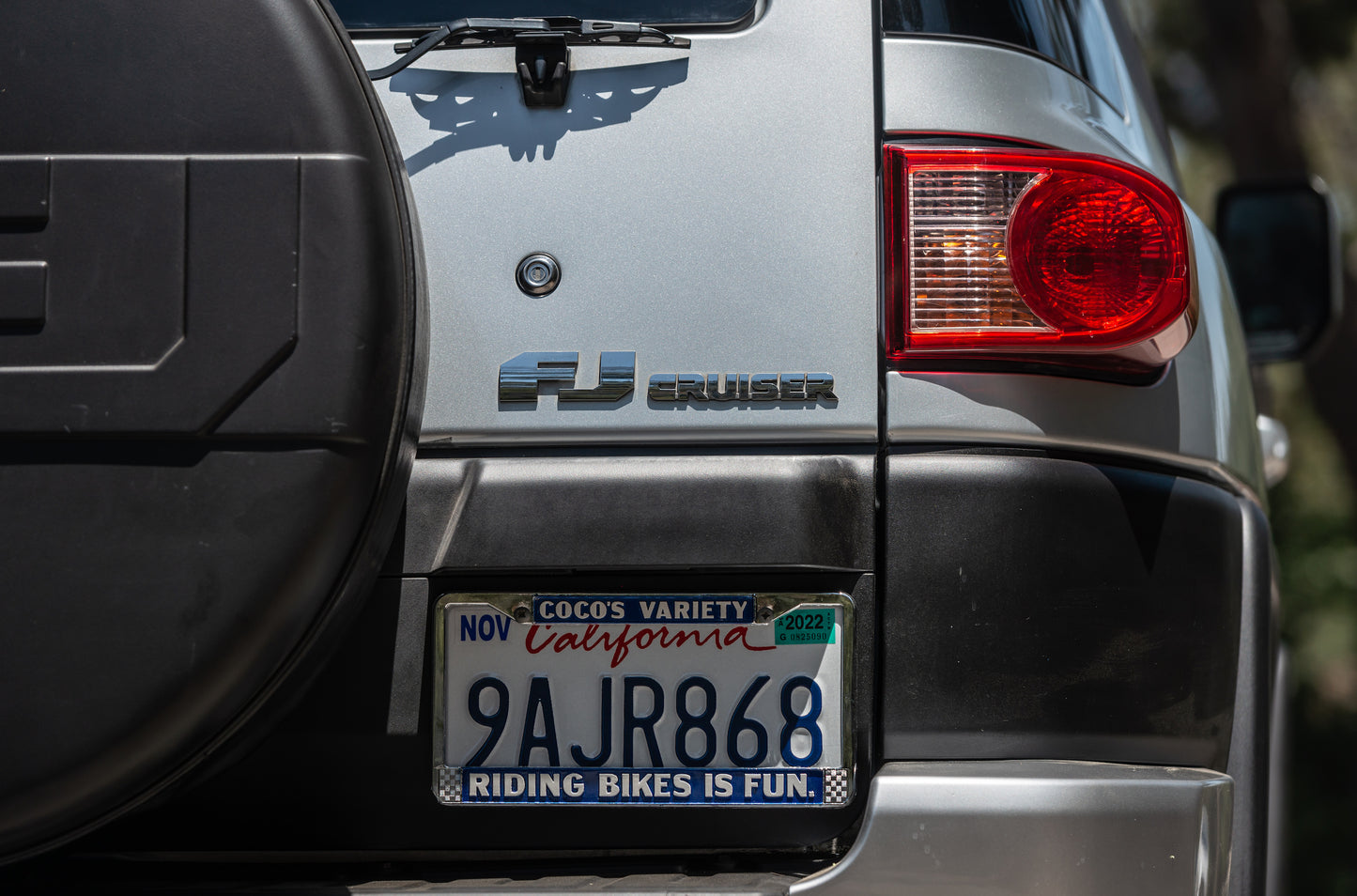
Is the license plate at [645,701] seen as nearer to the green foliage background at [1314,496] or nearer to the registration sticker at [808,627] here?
the registration sticker at [808,627]

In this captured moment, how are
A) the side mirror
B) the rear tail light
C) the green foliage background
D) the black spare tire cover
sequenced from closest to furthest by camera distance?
the black spare tire cover < the rear tail light < the side mirror < the green foliage background

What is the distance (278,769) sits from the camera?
154 centimetres

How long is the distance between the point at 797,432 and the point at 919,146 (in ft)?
1.24

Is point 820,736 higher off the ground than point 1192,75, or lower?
lower

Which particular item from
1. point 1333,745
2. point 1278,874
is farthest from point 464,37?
point 1333,745

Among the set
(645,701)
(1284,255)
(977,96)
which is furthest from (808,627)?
(1284,255)

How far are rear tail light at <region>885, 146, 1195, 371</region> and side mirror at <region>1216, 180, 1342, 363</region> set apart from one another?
1.33 metres

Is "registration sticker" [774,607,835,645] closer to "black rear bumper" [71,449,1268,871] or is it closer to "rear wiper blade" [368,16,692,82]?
"black rear bumper" [71,449,1268,871]

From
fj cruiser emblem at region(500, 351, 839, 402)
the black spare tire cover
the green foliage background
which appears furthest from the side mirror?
the green foliage background

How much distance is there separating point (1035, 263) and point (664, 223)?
445mm

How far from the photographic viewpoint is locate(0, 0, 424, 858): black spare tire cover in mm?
1274

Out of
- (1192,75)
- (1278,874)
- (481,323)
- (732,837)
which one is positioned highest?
(1192,75)

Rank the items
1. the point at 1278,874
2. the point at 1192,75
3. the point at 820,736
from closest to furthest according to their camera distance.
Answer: the point at 820,736 → the point at 1278,874 → the point at 1192,75

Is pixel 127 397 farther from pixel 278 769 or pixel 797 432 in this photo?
pixel 797 432
